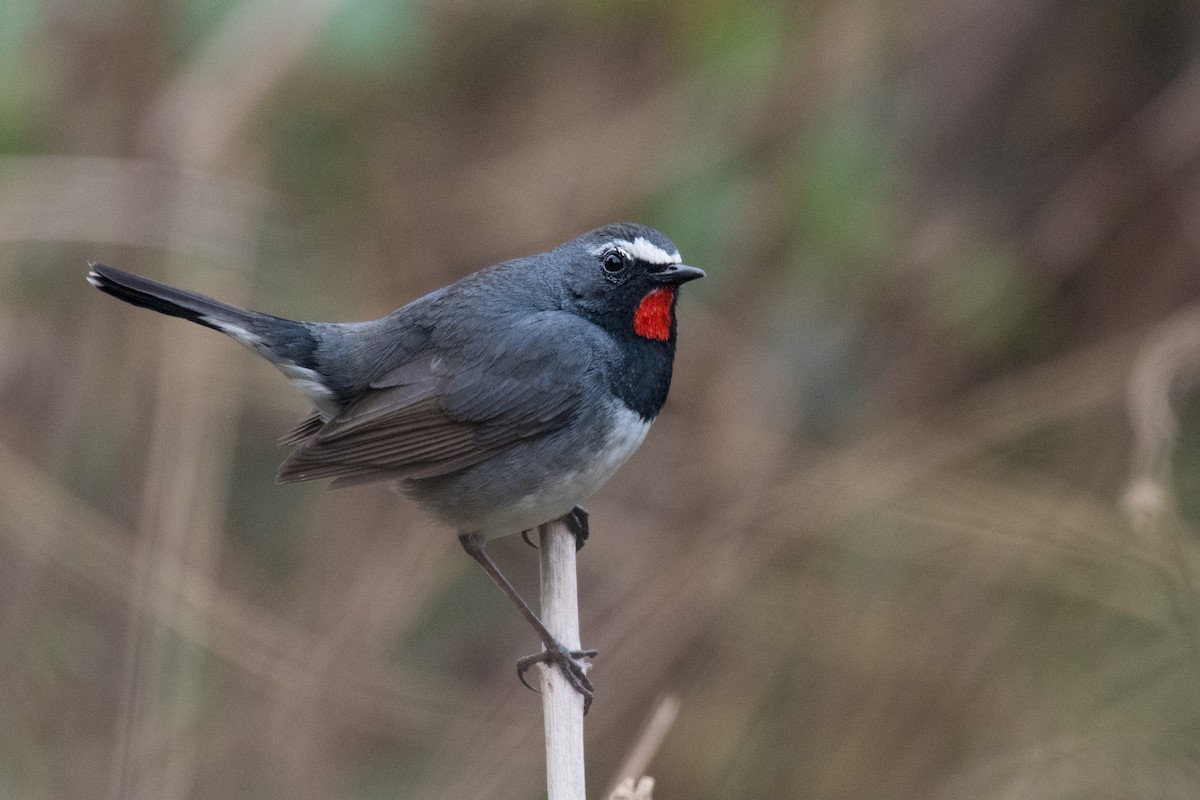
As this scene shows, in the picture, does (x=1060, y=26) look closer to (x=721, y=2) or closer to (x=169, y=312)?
(x=721, y=2)

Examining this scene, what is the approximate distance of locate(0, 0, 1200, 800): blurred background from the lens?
Result: 17.0 ft

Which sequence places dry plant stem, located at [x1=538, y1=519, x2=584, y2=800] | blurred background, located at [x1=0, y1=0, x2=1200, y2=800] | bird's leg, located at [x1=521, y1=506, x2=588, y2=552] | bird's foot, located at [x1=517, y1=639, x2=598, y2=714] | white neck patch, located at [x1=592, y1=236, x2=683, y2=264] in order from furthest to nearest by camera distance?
blurred background, located at [x1=0, y1=0, x2=1200, y2=800] < bird's leg, located at [x1=521, y1=506, x2=588, y2=552] < white neck patch, located at [x1=592, y1=236, x2=683, y2=264] < bird's foot, located at [x1=517, y1=639, x2=598, y2=714] < dry plant stem, located at [x1=538, y1=519, x2=584, y2=800]

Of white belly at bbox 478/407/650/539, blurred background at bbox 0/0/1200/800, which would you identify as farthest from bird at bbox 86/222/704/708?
blurred background at bbox 0/0/1200/800

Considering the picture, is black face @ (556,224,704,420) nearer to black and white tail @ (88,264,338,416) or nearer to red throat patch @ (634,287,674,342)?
red throat patch @ (634,287,674,342)

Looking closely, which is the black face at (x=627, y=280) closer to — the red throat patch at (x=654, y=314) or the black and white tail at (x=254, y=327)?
the red throat patch at (x=654, y=314)

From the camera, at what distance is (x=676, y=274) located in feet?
13.5

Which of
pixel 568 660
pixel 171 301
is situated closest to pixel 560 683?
pixel 568 660

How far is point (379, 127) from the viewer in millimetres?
6148

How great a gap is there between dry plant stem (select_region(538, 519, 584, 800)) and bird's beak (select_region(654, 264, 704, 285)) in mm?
879

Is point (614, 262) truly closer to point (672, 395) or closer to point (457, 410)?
point (457, 410)

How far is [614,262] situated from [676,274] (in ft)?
0.69

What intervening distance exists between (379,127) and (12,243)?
1.70 m

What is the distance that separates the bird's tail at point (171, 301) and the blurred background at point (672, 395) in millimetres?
1066

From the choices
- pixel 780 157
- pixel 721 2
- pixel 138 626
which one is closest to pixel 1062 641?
pixel 780 157
